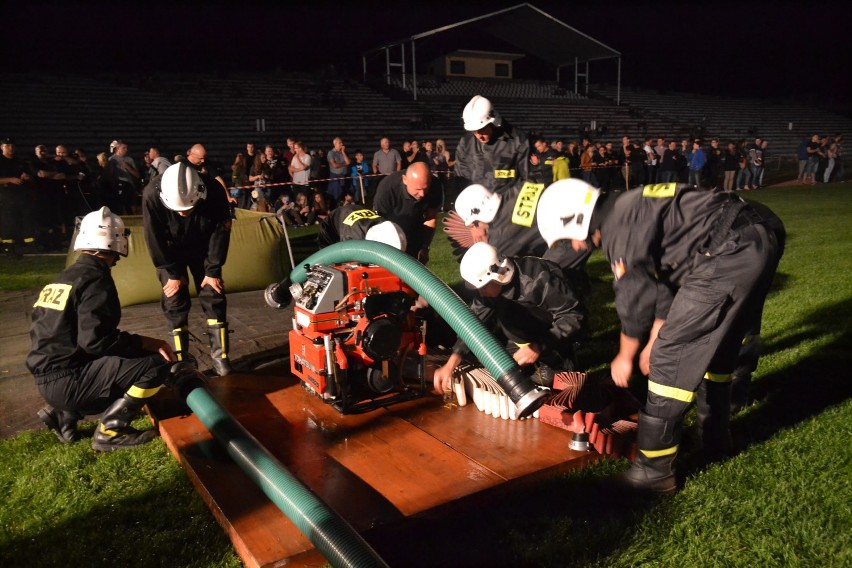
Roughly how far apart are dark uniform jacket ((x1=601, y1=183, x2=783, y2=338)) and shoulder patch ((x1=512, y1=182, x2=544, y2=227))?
1.74 metres

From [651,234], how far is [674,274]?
349 millimetres

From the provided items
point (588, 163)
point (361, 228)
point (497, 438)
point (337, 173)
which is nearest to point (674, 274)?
point (497, 438)

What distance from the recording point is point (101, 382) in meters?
3.77

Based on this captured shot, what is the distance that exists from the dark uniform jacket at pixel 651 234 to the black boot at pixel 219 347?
3.32m

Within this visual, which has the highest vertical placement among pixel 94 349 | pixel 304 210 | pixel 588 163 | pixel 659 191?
pixel 659 191

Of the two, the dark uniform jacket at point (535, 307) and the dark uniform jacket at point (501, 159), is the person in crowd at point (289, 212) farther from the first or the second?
the dark uniform jacket at point (535, 307)

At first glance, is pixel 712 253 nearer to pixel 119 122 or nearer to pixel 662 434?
pixel 662 434

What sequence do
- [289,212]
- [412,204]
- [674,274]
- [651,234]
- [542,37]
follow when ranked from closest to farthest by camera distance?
[651,234]
[674,274]
[412,204]
[289,212]
[542,37]

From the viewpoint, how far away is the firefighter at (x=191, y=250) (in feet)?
15.8

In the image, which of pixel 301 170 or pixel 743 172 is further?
pixel 743 172

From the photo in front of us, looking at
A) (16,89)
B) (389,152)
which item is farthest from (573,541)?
(16,89)

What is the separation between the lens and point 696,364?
309 centimetres

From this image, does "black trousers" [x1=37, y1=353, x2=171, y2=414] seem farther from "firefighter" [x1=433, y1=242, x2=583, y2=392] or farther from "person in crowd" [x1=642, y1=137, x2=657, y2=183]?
"person in crowd" [x1=642, y1=137, x2=657, y2=183]

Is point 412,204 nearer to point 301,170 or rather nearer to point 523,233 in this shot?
point 523,233
